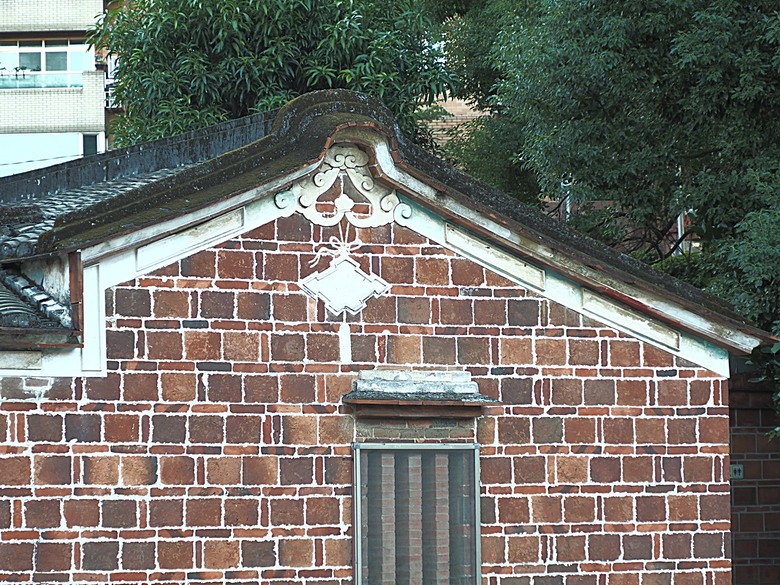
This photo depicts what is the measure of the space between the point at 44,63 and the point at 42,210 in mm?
18353

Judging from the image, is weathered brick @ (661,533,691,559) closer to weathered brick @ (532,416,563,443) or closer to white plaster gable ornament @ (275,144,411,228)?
weathered brick @ (532,416,563,443)

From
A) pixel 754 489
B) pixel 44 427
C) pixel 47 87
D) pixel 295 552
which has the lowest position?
pixel 754 489

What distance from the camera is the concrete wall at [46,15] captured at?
28.6 metres

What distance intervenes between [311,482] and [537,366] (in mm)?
2034

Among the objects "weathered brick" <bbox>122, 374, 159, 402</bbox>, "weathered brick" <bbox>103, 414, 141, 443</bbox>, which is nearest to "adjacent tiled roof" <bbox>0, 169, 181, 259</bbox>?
"weathered brick" <bbox>122, 374, 159, 402</bbox>

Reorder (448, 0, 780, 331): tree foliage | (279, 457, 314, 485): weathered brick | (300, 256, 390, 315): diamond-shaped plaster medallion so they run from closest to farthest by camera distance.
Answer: (279, 457, 314, 485): weathered brick, (300, 256, 390, 315): diamond-shaped plaster medallion, (448, 0, 780, 331): tree foliage

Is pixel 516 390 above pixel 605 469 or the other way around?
above

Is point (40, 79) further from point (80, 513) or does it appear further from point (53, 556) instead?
point (53, 556)

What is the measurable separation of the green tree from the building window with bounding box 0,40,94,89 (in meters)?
10.0

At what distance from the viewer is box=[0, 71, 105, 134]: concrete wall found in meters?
28.6

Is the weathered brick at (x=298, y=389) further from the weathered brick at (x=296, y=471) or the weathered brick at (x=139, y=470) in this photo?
the weathered brick at (x=139, y=470)

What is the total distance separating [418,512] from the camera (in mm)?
10016

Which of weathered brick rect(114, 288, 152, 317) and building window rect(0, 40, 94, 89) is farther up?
building window rect(0, 40, 94, 89)

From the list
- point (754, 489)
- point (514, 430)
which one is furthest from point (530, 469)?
point (754, 489)
